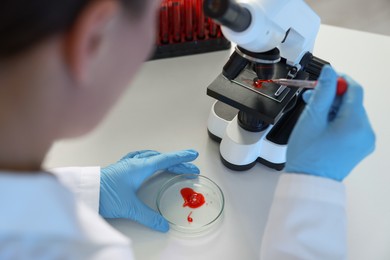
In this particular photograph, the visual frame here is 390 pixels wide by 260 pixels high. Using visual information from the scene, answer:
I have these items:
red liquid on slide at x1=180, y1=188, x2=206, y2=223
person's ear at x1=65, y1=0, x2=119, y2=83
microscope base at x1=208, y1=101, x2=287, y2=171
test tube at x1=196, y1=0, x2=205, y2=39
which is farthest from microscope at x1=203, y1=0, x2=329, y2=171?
person's ear at x1=65, y1=0, x2=119, y2=83

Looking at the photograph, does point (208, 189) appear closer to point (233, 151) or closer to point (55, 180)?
point (233, 151)

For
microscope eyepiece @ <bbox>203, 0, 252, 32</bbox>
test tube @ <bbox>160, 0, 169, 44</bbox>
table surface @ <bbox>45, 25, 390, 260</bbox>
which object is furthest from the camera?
test tube @ <bbox>160, 0, 169, 44</bbox>

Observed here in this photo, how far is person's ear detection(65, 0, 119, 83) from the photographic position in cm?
46

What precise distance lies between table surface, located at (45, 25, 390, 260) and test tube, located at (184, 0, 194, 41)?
75 millimetres

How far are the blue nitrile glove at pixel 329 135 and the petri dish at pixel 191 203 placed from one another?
227 mm

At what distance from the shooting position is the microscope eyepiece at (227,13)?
0.81 m

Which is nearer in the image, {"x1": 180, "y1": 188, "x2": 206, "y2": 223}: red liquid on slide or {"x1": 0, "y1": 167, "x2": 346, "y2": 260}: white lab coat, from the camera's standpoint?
{"x1": 0, "y1": 167, "x2": 346, "y2": 260}: white lab coat

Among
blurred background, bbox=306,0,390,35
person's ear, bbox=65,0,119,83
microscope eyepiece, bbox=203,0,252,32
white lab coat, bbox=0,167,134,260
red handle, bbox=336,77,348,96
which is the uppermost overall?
person's ear, bbox=65,0,119,83

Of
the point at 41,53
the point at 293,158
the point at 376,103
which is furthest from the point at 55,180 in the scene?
the point at 376,103

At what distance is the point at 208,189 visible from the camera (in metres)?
1.09

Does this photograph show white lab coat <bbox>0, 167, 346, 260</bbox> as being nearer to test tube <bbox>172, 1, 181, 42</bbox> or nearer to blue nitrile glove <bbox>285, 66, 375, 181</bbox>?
blue nitrile glove <bbox>285, 66, 375, 181</bbox>

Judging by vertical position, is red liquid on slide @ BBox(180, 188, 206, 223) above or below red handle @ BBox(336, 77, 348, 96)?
below

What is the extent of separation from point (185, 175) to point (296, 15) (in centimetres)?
48

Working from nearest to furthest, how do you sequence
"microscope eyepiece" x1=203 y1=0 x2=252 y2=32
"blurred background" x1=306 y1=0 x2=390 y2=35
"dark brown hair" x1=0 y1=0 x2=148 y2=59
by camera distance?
"dark brown hair" x1=0 y1=0 x2=148 y2=59 < "microscope eyepiece" x1=203 y1=0 x2=252 y2=32 < "blurred background" x1=306 y1=0 x2=390 y2=35
